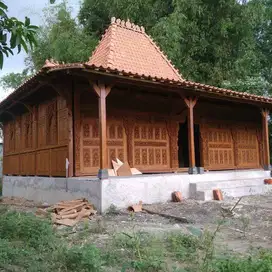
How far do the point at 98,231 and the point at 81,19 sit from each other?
16.5m

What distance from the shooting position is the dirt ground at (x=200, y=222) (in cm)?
590

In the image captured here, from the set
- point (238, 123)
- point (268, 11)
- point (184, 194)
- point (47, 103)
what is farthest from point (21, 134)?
point (268, 11)

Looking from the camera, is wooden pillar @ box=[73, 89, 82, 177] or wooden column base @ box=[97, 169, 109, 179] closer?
wooden column base @ box=[97, 169, 109, 179]

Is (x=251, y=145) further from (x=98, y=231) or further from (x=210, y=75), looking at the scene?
(x=98, y=231)

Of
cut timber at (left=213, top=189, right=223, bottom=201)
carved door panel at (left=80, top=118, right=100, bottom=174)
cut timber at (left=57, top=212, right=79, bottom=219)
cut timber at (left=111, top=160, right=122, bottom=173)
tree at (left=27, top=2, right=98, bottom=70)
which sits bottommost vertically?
cut timber at (left=57, top=212, right=79, bottom=219)

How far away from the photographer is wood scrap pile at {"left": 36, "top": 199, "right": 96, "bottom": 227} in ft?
23.3

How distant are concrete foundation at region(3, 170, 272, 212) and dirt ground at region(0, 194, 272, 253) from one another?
0.32 meters

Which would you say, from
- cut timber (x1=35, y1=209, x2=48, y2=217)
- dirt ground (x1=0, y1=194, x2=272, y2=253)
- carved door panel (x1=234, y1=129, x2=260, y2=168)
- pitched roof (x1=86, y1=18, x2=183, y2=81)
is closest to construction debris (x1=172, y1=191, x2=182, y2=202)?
dirt ground (x1=0, y1=194, x2=272, y2=253)

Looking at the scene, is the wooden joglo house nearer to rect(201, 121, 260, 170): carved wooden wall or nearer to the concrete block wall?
rect(201, 121, 260, 170): carved wooden wall

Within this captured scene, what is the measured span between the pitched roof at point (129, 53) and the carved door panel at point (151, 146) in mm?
1677

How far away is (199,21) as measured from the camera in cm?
1856

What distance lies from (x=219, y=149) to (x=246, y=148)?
5.33ft

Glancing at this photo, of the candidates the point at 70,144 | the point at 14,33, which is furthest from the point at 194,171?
the point at 14,33

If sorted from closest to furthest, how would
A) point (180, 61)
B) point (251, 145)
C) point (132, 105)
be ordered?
point (132, 105) < point (251, 145) < point (180, 61)
